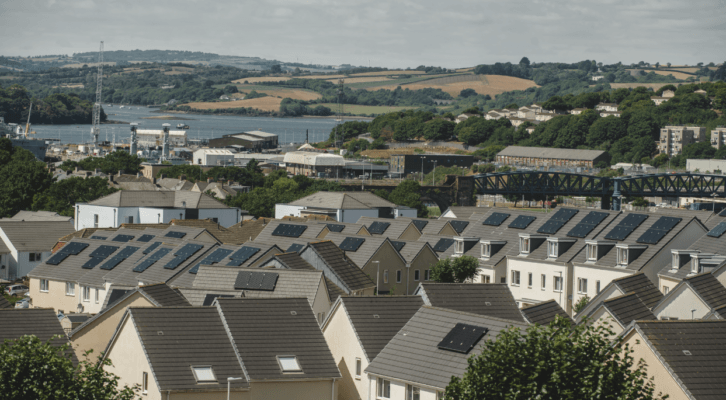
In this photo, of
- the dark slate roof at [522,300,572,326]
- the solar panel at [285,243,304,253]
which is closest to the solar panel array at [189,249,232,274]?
the solar panel at [285,243,304,253]

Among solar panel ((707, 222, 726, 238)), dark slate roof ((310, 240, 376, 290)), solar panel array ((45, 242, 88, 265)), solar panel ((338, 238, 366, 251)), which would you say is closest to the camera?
dark slate roof ((310, 240, 376, 290))

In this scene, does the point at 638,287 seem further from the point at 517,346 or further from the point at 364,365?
the point at 517,346

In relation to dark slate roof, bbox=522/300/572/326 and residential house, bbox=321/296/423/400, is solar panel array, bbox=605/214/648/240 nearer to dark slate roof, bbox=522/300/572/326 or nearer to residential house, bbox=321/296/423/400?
dark slate roof, bbox=522/300/572/326

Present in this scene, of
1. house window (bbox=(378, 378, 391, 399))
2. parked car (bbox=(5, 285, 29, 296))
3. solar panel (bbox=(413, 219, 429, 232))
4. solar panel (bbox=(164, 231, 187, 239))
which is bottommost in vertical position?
parked car (bbox=(5, 285, 29, 296))

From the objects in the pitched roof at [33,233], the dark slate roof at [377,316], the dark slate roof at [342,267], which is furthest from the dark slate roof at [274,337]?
the pitched roof at [33,233]

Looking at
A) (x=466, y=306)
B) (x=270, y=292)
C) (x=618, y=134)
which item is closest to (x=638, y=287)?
(x=466, y=306)
